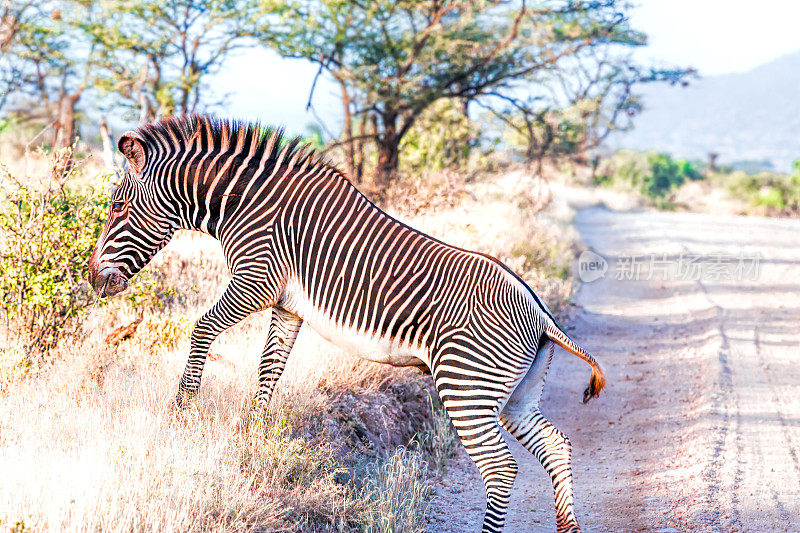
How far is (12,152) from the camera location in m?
18.0

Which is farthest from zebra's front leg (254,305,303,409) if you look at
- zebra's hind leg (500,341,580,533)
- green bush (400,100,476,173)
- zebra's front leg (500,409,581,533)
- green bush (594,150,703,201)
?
green bush (594,150,703,201)

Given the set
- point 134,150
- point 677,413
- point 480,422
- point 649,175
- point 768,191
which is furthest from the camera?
point 649,175

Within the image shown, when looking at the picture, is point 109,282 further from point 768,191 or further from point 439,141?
point 768,191

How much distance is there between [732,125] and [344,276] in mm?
179805

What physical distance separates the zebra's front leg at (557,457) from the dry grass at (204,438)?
35.3 inches

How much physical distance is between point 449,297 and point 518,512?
1.93 meters

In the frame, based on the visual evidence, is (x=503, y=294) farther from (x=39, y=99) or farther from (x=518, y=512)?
(x=39, y=99)

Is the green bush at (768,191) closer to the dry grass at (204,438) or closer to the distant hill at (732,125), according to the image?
the dry grass at (204,438)

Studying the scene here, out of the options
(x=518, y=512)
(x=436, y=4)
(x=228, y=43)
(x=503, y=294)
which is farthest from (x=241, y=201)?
(x=228, y=43)

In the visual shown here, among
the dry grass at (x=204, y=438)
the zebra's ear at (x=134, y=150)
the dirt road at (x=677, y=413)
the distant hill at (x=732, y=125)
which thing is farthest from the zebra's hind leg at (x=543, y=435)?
the distant hill at (x=732, y=125)

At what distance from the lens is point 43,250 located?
607 cm

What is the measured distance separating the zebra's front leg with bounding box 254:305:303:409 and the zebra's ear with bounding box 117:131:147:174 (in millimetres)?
1180

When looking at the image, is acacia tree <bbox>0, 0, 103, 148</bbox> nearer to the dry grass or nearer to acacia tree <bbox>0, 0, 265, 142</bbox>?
acacia tree <bbox>0, 0, 265, 142</bbox>

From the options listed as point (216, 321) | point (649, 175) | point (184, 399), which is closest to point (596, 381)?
point (216, 321)
